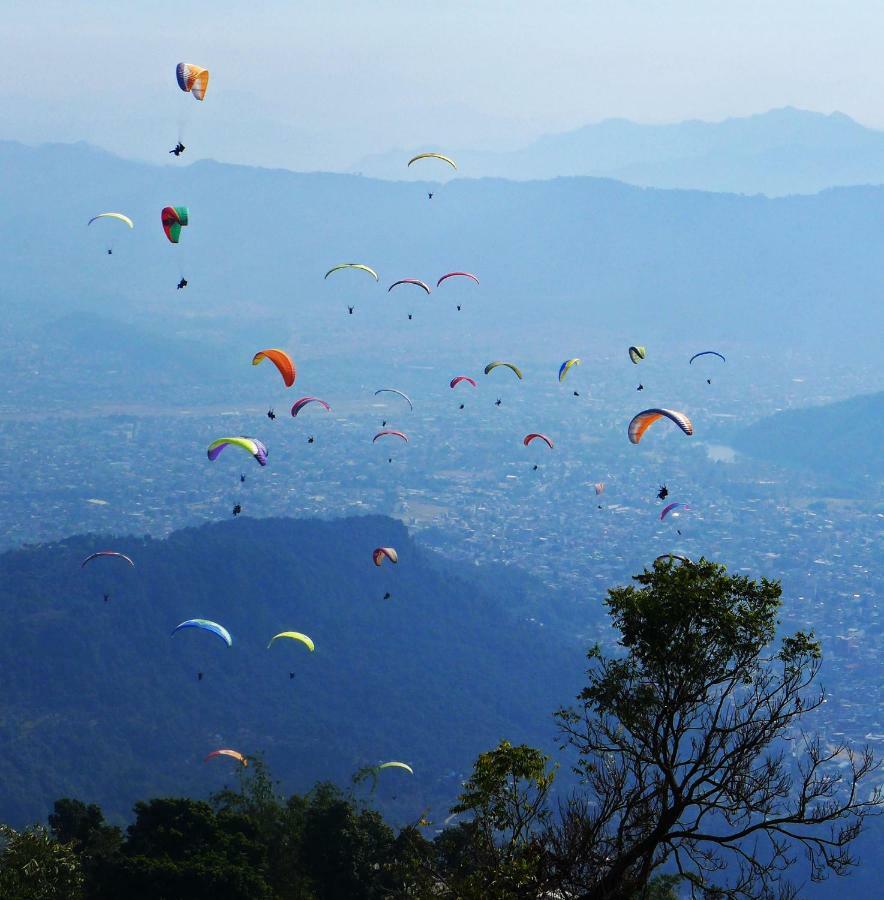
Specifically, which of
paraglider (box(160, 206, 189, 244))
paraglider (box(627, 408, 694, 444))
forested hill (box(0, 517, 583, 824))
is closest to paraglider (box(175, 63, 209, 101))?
paraglider (box(160, 206, 189, 244))

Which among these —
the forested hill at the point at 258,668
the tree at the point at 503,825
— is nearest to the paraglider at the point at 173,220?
the tree at the point at 503,825

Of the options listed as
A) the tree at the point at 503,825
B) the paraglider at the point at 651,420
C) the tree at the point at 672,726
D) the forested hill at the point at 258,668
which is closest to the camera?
the tree at the point at 503,825

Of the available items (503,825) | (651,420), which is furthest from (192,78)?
(503,825)

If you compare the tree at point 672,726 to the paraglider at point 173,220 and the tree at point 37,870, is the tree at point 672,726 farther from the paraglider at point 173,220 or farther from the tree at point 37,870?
the paraglider at point 173,220

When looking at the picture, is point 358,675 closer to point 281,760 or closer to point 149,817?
point 281,760

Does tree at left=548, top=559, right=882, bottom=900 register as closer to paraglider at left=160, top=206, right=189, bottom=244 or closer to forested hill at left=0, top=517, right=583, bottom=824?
paraglider at left=160, top=206, right=189, bottom=244

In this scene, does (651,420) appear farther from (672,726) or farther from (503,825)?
(503,825)

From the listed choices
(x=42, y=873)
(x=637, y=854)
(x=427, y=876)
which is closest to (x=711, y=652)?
(x=637, y=854)
